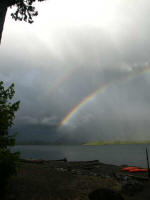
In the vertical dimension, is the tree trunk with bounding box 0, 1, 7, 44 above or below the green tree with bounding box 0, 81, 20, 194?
above

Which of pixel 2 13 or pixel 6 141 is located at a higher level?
pixel 2 13

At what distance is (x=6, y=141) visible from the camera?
7.79m

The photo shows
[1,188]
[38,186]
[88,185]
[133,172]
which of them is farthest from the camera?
[133,172]

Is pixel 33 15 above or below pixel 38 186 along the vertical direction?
above

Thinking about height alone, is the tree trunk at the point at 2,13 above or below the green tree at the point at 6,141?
above

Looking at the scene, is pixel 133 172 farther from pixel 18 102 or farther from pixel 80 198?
pixel 18 102

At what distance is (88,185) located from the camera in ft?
34.2

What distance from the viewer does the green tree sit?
7.11 m

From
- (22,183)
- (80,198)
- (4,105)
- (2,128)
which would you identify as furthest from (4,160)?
(80,198)

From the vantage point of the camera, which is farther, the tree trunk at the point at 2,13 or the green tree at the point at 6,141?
the tree trunk at the point at 2,13

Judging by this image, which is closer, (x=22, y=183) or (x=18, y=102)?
(x=18, y=102)

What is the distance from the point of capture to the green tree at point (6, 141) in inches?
280

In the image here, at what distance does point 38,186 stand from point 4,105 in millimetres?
5572

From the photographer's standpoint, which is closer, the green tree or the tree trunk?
the green tree
